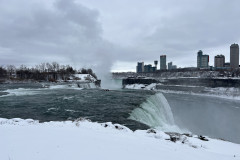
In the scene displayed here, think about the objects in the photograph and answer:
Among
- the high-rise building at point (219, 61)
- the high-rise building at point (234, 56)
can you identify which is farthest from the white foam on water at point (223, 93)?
the high-rise building at point (234, 56)

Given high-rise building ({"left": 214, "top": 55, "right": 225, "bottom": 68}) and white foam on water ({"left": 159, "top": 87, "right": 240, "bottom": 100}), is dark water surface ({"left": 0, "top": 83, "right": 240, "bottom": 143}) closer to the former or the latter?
white foam on water ({"left": 159, "top": 87, "right": 240, "bottom": 100})

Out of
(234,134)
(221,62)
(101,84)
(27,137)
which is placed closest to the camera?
(27,137)

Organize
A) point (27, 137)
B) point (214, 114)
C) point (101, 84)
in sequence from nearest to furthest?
point (27, 137), point (214, 114), point (101, 84)

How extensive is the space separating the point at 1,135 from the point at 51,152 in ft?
9.61

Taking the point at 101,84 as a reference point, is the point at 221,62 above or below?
above

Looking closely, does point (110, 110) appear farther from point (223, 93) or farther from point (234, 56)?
point (234, 56)

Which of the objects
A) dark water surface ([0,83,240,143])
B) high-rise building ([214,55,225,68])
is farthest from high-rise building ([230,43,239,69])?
dark water surface ([0,83,240,143])

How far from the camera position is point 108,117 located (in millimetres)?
13461

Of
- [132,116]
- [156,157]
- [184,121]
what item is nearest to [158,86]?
[184,121]

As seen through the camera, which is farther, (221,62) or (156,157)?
(221,62)

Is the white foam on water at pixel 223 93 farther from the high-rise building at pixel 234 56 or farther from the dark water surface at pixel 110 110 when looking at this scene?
the high-rise building at pixel 234 56

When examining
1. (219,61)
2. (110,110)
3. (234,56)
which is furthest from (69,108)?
(234,56)

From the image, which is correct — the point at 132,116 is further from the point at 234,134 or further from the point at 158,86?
the point at 158,86

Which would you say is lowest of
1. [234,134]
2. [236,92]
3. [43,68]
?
[234,134]
